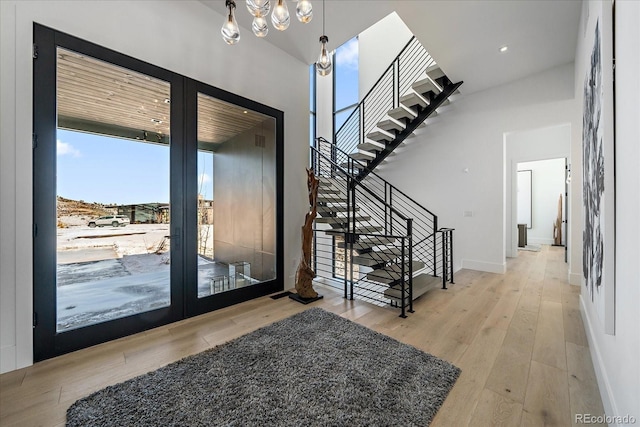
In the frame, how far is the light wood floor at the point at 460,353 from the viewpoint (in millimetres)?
1604

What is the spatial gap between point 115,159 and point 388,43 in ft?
23.0

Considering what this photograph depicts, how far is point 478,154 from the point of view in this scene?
4.92 meters

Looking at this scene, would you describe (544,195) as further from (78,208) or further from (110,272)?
(78,208)

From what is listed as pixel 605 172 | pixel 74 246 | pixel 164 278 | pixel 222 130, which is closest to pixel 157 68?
pixel 222 130

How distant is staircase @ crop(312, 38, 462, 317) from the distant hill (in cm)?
251

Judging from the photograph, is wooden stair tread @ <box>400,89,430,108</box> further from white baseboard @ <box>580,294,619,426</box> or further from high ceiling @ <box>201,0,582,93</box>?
white baseboard @ <box>580,294,619,426</box>

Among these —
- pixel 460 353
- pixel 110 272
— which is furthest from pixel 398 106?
pixel 110 272

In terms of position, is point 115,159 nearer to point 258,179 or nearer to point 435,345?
point 258,179

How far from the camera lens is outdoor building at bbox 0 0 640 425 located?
5.27ft

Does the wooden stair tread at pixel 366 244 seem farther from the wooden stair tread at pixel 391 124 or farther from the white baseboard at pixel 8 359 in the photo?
the white baseboard at pixel 8 359

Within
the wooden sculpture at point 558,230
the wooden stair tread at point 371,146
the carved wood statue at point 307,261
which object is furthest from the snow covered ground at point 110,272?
the wooden sculpture at point 558,230

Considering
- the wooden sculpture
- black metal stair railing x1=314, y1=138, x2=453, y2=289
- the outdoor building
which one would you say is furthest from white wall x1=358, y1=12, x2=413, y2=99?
the wooden sculpture

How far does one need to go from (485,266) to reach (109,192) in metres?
5.83

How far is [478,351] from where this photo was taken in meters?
2.21
